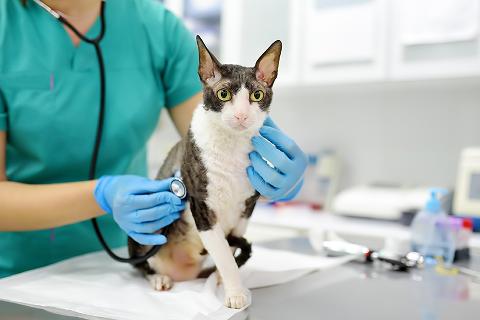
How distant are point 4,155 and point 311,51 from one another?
1477mm

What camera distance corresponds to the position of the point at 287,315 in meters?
0.74

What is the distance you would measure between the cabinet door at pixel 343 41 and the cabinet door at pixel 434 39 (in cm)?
6

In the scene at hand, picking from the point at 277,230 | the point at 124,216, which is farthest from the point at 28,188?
the point at 277,230

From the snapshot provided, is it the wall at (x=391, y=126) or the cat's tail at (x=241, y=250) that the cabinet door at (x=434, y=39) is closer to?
the wall at (x=391, y=126)

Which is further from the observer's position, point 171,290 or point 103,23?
point 103,23

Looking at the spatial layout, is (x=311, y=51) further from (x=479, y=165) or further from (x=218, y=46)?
(x=479, y=165)

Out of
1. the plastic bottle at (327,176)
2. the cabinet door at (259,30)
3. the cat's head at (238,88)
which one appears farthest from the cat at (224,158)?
the plastic bottle at (327,176)

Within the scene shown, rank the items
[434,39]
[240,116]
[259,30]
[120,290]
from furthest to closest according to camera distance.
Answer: [259,30] < [434,39] < [120,290] < [240,116]

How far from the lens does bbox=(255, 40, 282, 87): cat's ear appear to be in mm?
766

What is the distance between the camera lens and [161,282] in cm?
86

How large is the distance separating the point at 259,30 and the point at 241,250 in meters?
1.62

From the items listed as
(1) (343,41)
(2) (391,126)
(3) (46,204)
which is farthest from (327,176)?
(3) (46,204)

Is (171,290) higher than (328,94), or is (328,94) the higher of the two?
(328,94)

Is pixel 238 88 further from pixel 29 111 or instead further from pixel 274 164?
pixel 29 111
